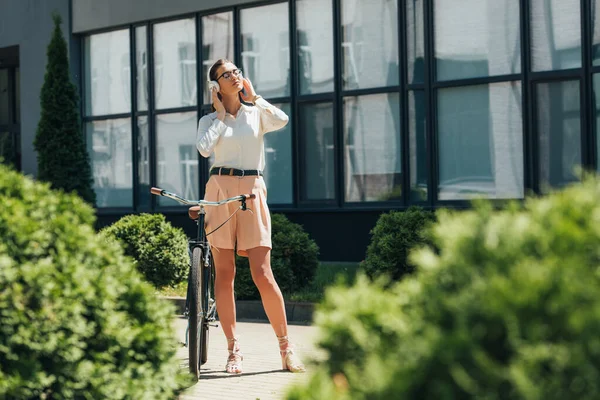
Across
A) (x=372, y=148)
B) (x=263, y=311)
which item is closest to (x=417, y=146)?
(x=372, y=148)

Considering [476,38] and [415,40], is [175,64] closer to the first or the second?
[415,40]

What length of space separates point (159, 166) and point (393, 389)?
16.3m

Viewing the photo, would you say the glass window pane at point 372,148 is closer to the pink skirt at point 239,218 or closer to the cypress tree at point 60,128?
the cypress tree at point 60,128

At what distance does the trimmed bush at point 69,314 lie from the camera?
3.18 metres

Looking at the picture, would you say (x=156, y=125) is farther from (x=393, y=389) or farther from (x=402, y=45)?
(x=393, y=389)

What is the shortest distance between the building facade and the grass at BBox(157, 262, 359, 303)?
52 centimetres

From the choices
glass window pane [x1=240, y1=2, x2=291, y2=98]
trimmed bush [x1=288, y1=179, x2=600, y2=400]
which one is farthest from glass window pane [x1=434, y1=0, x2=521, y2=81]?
trimmed bush [x1=288, y1=179, x2=600, y2=400]

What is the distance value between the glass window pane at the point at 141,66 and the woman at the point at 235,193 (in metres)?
11.7

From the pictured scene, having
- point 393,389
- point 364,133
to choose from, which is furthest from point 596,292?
point 364,133

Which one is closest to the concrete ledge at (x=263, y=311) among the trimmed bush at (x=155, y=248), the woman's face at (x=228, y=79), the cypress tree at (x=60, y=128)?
the trimmed bush at (x=155, y=248)

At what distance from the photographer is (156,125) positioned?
60.1 feet

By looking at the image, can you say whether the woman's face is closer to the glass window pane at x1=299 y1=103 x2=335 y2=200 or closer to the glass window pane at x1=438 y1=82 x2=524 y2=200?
the glass window pane at x1=438 y1=82 x2=524 y2=200

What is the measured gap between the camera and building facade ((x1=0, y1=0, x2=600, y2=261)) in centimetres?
1350

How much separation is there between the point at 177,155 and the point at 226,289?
11213 mm
